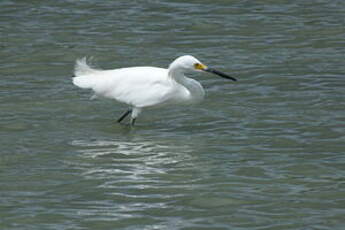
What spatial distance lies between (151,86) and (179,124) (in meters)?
0.63

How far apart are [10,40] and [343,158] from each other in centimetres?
737

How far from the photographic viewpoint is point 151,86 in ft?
39.7

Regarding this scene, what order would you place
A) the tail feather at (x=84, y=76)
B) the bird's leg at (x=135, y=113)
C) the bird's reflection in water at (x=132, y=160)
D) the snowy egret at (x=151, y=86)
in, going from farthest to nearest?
the tail feather at (x=84, y=76) < the bird's leg at (x=135, y=113) < the snowy egret at (x=151, y=86) < the bird's reflection in water at (x=132, y=160)

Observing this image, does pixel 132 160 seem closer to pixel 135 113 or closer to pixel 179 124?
pixel 135 113

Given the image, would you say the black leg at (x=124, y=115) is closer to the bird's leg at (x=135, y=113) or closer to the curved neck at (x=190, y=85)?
the bird's leg at (x=135, y=113)

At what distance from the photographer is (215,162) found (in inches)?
415

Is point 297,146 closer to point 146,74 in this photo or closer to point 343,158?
point 343,158

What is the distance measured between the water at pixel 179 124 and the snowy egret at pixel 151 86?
350mm

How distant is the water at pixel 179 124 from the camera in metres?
9.03

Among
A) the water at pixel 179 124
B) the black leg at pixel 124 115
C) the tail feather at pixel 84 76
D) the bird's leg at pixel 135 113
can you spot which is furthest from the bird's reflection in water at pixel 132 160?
the tail feather at pixel 84 76

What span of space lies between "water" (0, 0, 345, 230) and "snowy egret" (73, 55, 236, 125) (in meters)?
0.35

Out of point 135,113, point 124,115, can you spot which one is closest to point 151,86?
point 135,113

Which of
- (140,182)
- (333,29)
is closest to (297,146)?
(140,182)

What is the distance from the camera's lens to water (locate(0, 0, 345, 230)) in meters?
9.03
